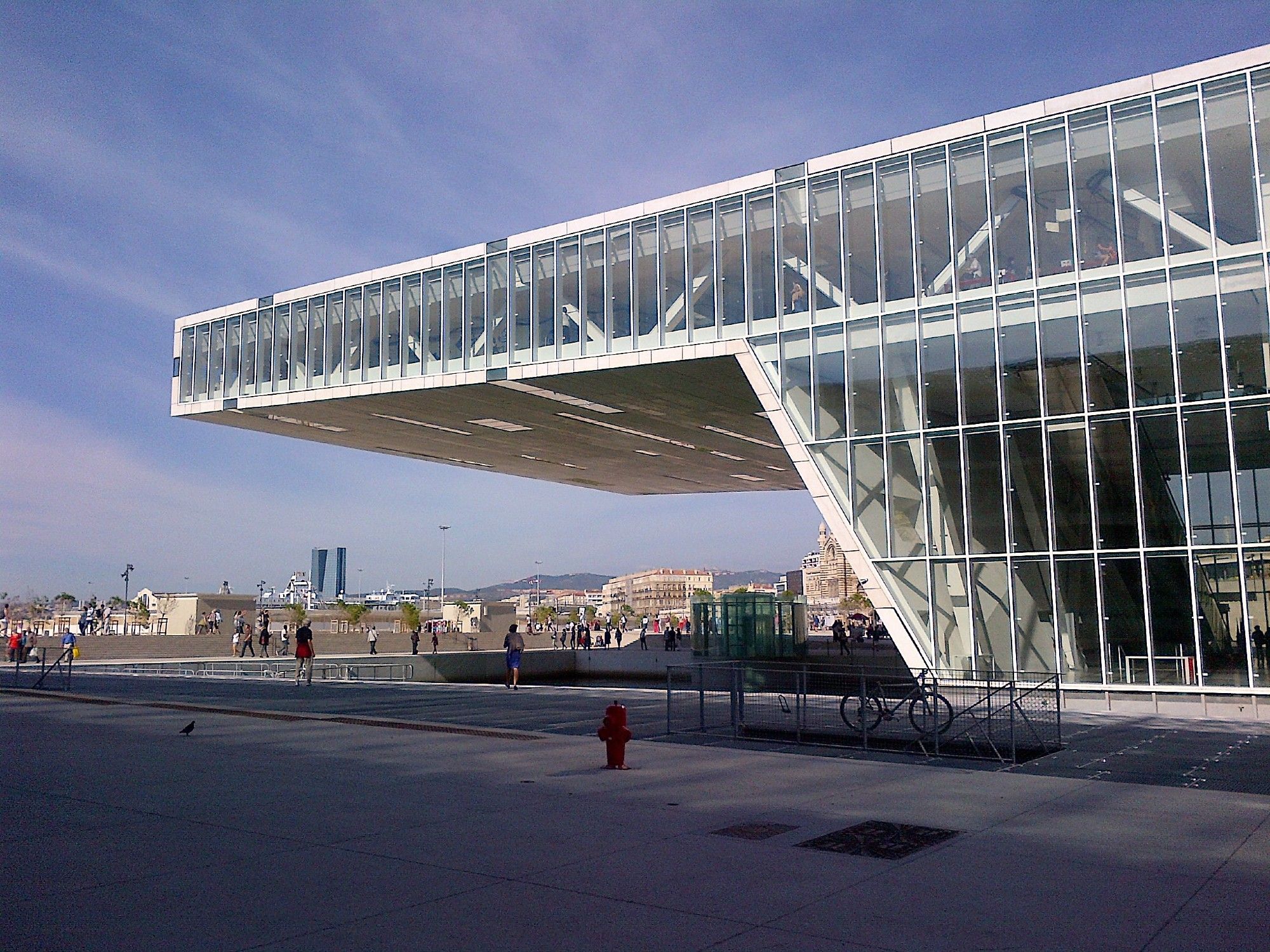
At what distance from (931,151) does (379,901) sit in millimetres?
25613

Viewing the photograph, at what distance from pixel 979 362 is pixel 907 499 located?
3.97 m

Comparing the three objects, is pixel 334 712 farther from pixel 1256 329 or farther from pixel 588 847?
pixel 1256 329

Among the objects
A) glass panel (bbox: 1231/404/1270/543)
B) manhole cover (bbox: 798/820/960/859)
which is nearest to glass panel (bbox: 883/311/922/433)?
glass panel (bbox: 1231/404/1270/543)

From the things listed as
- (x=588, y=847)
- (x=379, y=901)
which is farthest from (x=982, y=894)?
(x=379, y=901)

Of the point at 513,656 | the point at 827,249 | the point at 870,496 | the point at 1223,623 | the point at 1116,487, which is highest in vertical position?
the point at 827,249

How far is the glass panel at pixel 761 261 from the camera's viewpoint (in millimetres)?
29734

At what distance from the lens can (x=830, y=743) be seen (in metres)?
16.0

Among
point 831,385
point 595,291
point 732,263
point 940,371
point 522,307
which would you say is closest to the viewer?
point 940,371

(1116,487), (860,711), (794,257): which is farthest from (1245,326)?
(860,711)

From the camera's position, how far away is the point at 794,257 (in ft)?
97.0

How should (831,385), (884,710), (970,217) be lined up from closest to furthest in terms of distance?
(884,710) → (970,217) → (831,385)

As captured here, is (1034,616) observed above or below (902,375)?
below

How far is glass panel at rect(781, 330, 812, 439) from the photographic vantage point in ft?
94.5

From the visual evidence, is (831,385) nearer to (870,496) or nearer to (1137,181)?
(870,496)
